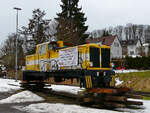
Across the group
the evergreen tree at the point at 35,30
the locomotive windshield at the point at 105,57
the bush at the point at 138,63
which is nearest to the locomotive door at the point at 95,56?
the locomotive windshield at the point at 105,57

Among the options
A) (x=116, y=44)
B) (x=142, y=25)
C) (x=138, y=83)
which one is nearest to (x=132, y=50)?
(x=116, y=44)

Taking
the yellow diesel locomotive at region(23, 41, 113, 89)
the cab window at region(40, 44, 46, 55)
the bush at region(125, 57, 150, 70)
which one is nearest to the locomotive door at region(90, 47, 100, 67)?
the yellow diesel locomotive at region(23, 41, 113, 89)

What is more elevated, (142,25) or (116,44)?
(142,25)

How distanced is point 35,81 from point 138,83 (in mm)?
9140

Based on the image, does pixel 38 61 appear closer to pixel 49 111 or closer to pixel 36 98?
pixel 36 98

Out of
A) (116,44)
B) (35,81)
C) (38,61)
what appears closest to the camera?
(38,61)

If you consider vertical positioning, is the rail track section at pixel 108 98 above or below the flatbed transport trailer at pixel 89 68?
below

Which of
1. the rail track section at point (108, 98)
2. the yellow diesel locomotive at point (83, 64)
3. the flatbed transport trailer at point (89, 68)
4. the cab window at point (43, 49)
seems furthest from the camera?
the cab window at point (43, 49)

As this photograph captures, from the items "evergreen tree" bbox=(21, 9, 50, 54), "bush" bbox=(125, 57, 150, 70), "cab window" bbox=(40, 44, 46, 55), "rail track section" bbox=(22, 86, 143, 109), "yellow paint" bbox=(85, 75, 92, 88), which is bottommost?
"rail track section" bbox=(22, 86, 143, 109)

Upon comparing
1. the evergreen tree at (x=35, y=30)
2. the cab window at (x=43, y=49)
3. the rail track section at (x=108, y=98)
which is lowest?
the rail track section at (x=108, y=98)

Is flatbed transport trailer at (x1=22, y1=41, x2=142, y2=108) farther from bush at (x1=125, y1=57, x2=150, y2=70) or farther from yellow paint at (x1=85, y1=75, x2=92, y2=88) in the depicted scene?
bush at (x1=125, y1=57, x2=150, y2=70)

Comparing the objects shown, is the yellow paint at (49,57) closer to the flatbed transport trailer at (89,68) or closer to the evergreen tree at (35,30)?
the flatbed transport trailer at (89,68)

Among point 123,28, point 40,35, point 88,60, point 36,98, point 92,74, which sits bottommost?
point 36,98

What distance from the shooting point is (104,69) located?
38.1 feet
